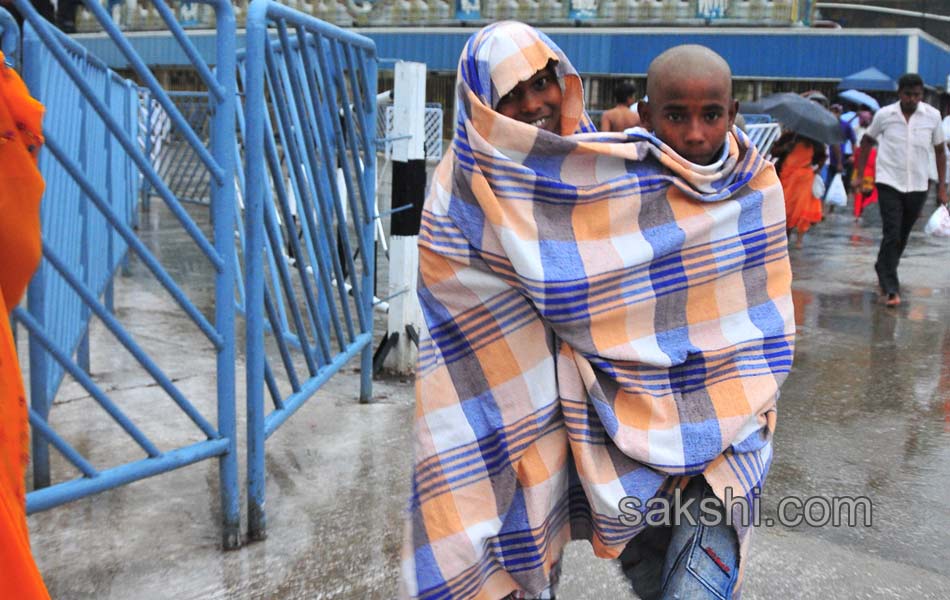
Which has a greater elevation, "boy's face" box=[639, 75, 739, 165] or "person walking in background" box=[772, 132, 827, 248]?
"boy's face" box=[639, 75, 739, 165]

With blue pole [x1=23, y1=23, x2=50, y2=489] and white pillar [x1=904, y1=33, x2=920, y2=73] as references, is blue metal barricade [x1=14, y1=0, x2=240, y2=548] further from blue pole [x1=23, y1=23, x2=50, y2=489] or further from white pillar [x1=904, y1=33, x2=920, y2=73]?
white pillar [x1=904, y1=33, x2=920, y2=73]

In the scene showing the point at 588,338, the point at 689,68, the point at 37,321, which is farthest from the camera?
the point at 37,321

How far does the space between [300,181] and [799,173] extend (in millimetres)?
7795

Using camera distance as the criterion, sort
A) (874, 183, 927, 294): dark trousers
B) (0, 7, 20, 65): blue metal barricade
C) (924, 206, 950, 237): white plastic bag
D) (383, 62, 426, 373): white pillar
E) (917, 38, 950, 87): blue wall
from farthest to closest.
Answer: (917, 38, 950, 87): blue wall, (924, 206, 950, 237): white plastic bag, (874, 183, 927, 294): dark trousers, (383, 62, 426, 373): white pillar, (0, 7, 20, 65): blue metal barricade

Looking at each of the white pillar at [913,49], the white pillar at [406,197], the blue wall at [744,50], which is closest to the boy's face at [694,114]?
the white pillar at [406,197]

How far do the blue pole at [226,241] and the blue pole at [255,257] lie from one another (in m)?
0.06

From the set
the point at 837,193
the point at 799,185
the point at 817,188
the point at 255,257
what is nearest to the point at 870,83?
the point at 837,193

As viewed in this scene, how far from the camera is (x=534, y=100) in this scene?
218cm

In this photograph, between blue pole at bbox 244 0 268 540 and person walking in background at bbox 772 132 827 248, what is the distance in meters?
7.85

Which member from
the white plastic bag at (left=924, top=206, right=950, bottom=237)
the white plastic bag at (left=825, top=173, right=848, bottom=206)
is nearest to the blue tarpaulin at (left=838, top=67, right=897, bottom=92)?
the white plastic bag at (left=825, top=173, right=848, bottom=206)

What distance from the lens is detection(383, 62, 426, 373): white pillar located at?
5000 mm

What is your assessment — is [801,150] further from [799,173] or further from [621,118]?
[621,118]

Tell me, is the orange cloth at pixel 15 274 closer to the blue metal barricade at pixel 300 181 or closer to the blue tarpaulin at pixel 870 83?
the blue metal barricade at pixel 300 181

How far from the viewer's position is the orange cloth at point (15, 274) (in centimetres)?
155
